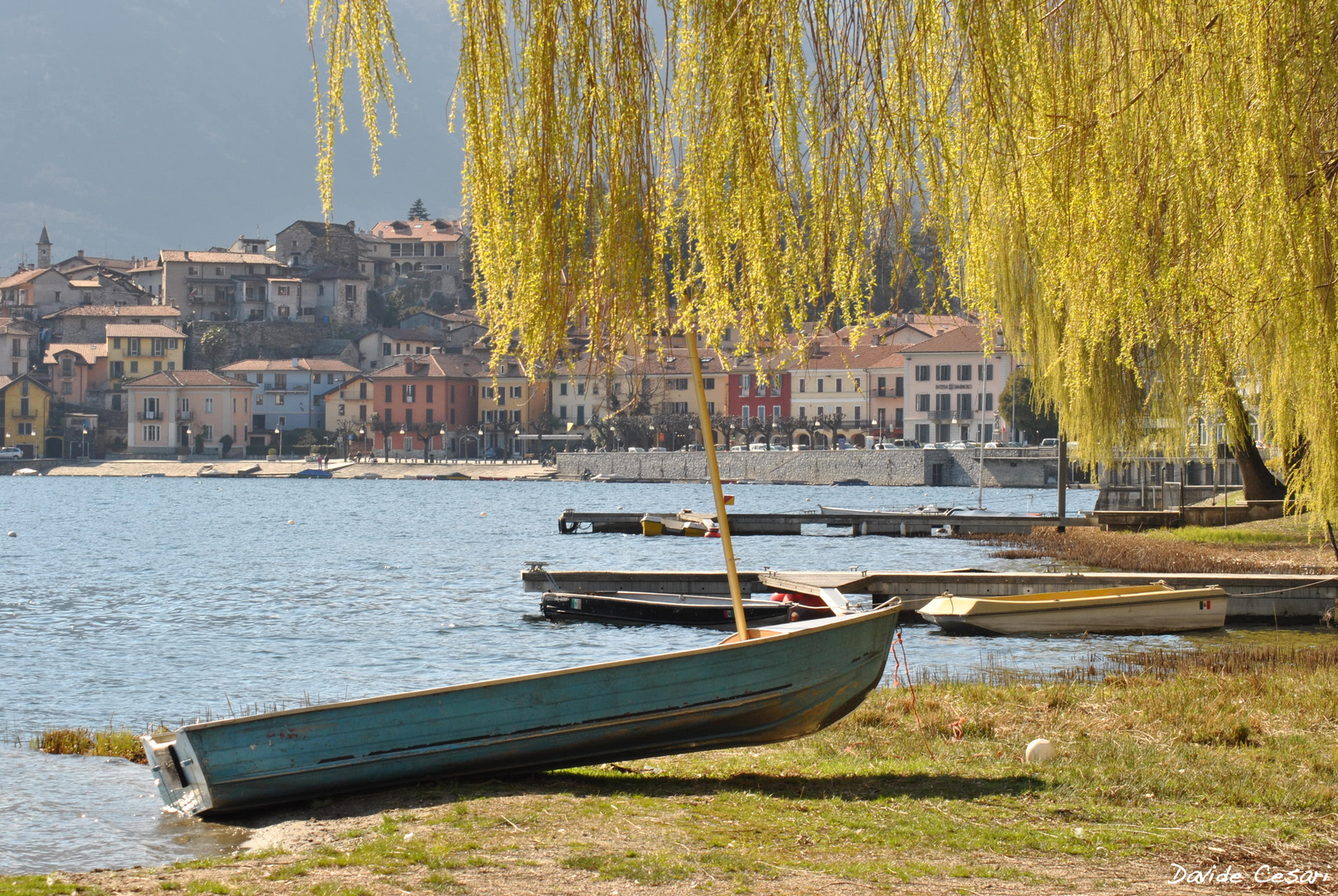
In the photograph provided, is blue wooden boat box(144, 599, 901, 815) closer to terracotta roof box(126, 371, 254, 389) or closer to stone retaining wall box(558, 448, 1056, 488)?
stone retaining wall box(558, 448, 1056, 488)

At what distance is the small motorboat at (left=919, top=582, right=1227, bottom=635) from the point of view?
19422mm

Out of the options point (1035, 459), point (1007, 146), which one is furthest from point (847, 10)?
point (1035, 459)

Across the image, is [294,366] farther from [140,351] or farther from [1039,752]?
[1039,752]

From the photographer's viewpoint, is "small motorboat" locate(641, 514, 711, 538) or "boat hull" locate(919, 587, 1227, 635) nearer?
"boat hull" locate(919, 587, 1227, 635)

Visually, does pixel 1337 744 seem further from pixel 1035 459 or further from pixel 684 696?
pixel 1035 459

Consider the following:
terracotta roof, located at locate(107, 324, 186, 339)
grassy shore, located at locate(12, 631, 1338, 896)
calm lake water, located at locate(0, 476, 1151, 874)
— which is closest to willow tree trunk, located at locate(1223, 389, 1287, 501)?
calm lake water, located at locate(0, 476, 1151, 874)

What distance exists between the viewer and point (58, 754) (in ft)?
42.3

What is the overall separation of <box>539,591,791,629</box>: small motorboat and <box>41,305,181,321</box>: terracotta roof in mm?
135747

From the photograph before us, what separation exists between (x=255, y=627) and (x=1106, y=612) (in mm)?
15103

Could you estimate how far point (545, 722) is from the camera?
29.7 feet

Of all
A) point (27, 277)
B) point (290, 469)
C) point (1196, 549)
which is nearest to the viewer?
point (1196, 549)

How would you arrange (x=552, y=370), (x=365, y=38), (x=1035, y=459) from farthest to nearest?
(x=1035, y=459) < (x=552, y=370) < (x=365, y=38)

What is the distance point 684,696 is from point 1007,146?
4197 mm

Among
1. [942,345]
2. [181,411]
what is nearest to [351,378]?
[181,411]
